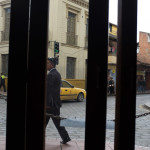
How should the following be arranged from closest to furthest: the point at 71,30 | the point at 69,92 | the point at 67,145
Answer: the point at 67,145
the point at 69,92
the point at 71,30

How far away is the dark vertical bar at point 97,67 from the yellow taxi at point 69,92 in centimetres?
908

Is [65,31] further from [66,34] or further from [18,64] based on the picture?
[18,64]

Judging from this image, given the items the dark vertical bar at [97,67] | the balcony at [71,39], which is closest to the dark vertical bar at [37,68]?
the dark vertical bar at [97,67]

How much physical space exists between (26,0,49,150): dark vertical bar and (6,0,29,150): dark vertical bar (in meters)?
0.04

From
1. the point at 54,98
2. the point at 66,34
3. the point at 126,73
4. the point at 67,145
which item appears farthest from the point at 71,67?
the point at 126,73

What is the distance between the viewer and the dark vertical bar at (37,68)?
1442 mm

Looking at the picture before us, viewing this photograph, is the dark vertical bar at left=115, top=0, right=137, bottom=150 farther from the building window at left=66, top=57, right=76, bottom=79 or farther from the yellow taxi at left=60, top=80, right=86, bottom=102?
the building window at left=66, top=57, right=76, bottom=79

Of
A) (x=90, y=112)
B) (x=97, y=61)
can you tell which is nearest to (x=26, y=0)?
(x=97, y=61)

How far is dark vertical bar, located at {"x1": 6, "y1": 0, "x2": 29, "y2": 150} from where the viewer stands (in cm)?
145

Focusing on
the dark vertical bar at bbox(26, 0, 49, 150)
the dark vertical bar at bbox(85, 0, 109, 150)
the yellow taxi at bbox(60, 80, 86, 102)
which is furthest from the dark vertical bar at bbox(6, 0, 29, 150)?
the yellow taxi at bbox(60, 80, 86, 102)

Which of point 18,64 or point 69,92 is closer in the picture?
point 18,64

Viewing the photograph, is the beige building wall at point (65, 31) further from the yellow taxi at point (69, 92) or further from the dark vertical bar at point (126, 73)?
the dark vertical bar at point (126, 73)

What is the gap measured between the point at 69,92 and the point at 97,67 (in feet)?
32.1

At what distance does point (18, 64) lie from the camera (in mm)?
1454
